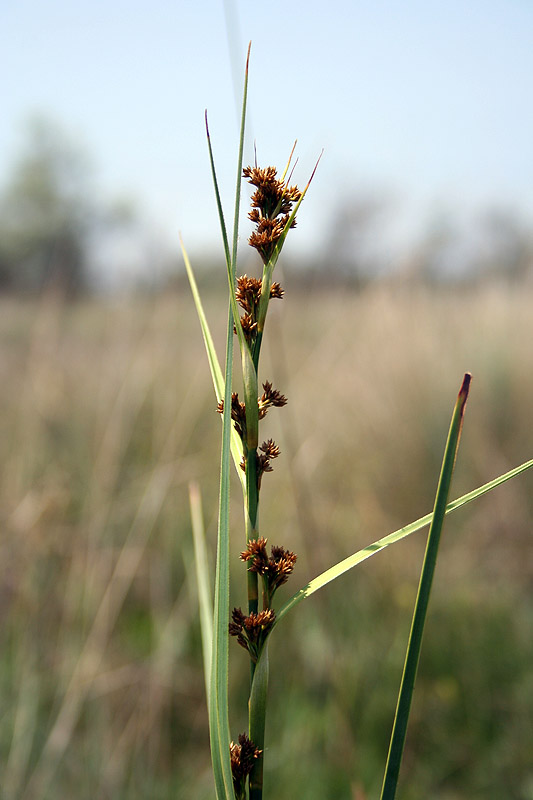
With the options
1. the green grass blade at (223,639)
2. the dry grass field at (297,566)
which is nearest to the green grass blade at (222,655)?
the green grass blade at (223,639)

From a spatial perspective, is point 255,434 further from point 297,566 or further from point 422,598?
point 297,566

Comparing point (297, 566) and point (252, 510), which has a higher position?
point (297, 566)

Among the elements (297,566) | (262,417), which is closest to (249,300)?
(262,417)

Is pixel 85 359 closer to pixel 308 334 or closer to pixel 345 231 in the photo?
pixel 308 334

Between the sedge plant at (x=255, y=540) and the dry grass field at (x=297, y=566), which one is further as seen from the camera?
the dry grass field at (x=297, y=566)

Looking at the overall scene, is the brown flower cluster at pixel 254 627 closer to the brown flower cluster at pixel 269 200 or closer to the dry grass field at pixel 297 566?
the brown flower cluster at pixel 269 200

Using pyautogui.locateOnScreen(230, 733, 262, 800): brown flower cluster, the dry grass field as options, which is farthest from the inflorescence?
the dry grass field

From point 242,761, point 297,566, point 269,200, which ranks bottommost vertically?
point 242,761

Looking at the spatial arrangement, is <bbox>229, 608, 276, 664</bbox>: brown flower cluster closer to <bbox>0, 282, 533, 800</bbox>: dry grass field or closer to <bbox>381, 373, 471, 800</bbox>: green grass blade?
<bbox>381, 373, 471, 800</bbox>: green grass blade

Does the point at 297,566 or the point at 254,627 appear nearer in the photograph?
the point at 254,627
